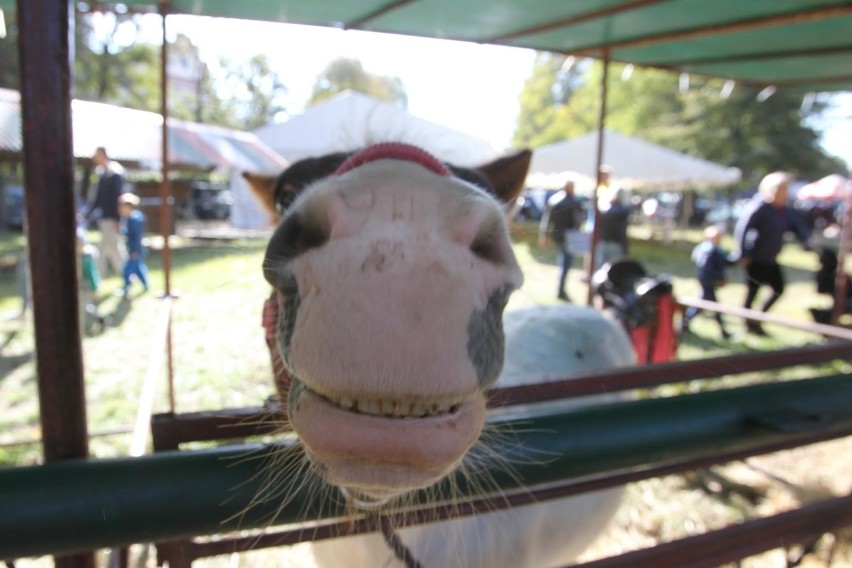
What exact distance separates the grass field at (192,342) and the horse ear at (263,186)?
0.29 m

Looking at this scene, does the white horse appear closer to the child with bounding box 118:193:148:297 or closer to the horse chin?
the horse chin

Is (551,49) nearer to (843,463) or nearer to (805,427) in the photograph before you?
(805,427)

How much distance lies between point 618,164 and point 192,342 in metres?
11.7

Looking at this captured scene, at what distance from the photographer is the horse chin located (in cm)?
74

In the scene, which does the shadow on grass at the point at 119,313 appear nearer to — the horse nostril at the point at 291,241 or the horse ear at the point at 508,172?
the horse ear at the point at 508,172

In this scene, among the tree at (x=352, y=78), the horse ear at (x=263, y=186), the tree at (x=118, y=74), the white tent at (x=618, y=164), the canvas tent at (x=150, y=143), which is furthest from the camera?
the tree at (x=118, y=74)

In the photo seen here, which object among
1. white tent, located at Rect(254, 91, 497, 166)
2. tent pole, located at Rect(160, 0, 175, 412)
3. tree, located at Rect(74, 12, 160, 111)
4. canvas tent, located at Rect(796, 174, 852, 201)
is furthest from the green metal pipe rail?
canvas tent, located at Rect(796, 174, 852, 201)

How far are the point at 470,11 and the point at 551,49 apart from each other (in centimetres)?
118

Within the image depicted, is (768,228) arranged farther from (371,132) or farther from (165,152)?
(165,152)

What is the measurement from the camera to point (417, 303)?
742 millimetres

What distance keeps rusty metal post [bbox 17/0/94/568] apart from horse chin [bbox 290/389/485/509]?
45 centimetres

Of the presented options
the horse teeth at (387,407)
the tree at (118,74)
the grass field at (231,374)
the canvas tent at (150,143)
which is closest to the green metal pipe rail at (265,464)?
the horse teeth at (387,407)

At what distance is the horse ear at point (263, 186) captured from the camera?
6.70 ft

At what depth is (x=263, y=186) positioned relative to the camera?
209cm
